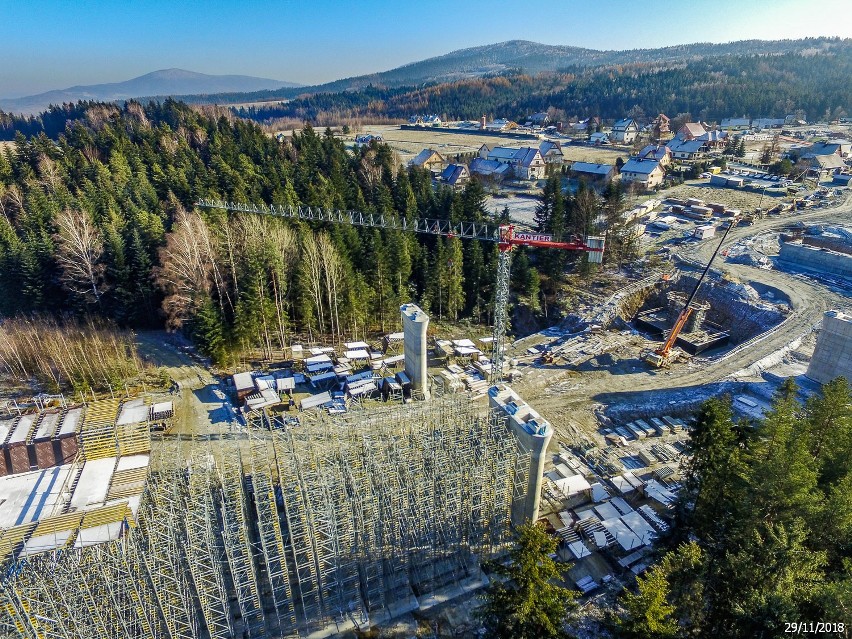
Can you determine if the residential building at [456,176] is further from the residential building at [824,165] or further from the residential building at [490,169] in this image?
the residential building at [824,165]

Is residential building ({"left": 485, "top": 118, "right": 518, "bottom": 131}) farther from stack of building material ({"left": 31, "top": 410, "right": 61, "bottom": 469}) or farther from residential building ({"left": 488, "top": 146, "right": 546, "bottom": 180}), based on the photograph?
stack of building material ({"left": 31, "top": 410, "right": 61, "bottom": 469})

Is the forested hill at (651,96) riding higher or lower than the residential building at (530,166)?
higher

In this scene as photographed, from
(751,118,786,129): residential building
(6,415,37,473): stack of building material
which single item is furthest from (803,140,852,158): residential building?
(6,415,37,473): stack of building material

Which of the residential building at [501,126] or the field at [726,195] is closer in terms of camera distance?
the field at [726,195]

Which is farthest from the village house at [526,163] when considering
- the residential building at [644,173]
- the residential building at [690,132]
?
the residential building at [690,132]

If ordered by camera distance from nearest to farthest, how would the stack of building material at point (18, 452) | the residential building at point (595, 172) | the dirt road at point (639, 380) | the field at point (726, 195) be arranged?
the stack of building material at point (18, 452) < the dirt road at point (639, 380) < the field at point (726, 195) < the residential building at point (595, 172)

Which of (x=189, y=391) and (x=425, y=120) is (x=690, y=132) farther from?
(x=189, y=391)

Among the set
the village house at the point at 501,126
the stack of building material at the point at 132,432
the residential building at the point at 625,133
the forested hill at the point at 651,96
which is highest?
the forested hill at the point at 651,96

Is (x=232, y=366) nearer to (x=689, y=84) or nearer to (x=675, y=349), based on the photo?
(x=675, y=349)
